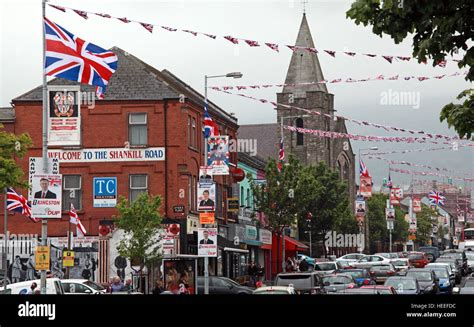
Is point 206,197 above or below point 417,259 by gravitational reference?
above

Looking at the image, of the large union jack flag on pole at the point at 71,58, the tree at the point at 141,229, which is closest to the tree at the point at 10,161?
the tree at the point at 141,229

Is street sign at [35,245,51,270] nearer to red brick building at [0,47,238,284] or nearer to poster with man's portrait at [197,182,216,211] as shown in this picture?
poster with man's portrait at [197,182,216,211]

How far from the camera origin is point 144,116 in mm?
50875

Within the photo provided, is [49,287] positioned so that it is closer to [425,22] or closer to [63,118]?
[63,118]

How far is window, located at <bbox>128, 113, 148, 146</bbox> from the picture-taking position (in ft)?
167

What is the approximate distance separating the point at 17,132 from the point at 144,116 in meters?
6.89

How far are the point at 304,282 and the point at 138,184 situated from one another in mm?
18140

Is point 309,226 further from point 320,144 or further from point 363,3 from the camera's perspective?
point 363,3

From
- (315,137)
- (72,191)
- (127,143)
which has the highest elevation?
(315,137)

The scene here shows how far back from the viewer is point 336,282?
1464 inches

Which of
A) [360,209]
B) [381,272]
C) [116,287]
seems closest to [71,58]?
[116,287]

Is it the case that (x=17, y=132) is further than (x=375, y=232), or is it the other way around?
(x=375, y=232)

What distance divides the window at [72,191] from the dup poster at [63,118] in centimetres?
2642

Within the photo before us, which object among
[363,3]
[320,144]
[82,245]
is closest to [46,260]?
[363,3]
